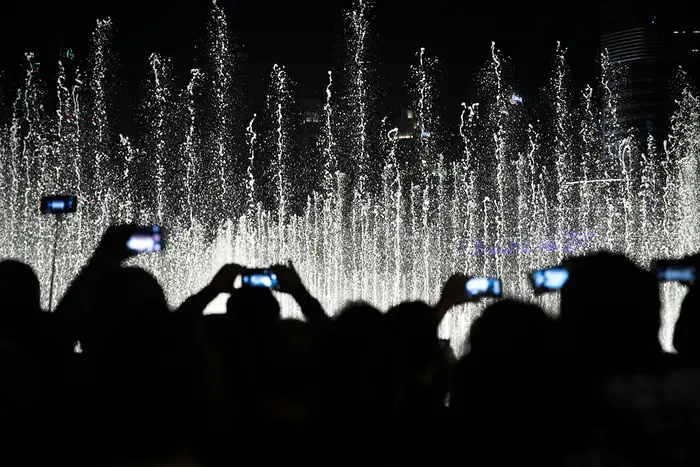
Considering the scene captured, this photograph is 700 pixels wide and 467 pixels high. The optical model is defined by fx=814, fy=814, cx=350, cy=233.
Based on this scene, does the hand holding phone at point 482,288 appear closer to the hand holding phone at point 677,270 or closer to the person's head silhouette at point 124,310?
the hand holding phone at point 677,270

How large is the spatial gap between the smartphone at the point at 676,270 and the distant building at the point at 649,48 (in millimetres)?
88006

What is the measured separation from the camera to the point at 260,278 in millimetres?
3926

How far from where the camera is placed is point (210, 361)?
1906 millimetres

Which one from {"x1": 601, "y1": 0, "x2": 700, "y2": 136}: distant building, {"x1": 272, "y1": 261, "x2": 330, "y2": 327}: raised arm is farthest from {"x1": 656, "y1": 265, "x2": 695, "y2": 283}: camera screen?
{"x1": 601, "y1": 0, "x2": 700, "y2": 136}: distant building

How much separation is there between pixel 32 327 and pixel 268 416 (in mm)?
1021

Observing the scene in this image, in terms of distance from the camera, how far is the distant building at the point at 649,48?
87875 millimetres

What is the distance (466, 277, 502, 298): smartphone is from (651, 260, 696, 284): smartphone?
79 centimetres

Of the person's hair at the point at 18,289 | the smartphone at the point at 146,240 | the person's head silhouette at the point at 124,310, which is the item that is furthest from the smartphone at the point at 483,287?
the person's hair at the point at 18,289

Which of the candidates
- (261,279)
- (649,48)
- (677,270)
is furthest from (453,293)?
(649,48)

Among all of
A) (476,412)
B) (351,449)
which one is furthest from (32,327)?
(476,412)

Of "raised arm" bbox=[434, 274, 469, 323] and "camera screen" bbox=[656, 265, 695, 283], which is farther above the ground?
"camera screen" bbox=[656, 265, 695, 283]

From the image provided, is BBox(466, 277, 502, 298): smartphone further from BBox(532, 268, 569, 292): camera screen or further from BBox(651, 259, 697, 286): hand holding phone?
BBox(651, 259, 697, 286): hand holding phone

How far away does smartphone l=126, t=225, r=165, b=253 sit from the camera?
374 cm

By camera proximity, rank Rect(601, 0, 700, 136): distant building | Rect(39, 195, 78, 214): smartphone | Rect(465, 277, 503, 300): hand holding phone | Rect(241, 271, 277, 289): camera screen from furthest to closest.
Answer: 1. Rect(601, 0, 700, 136): distant building
2. Rect(39, 195, 78, 214): smartphone
3. Rect(465, 277, 503, 300): hand holding phone
4. Rect(241, 271, 277, 289): camera screen
